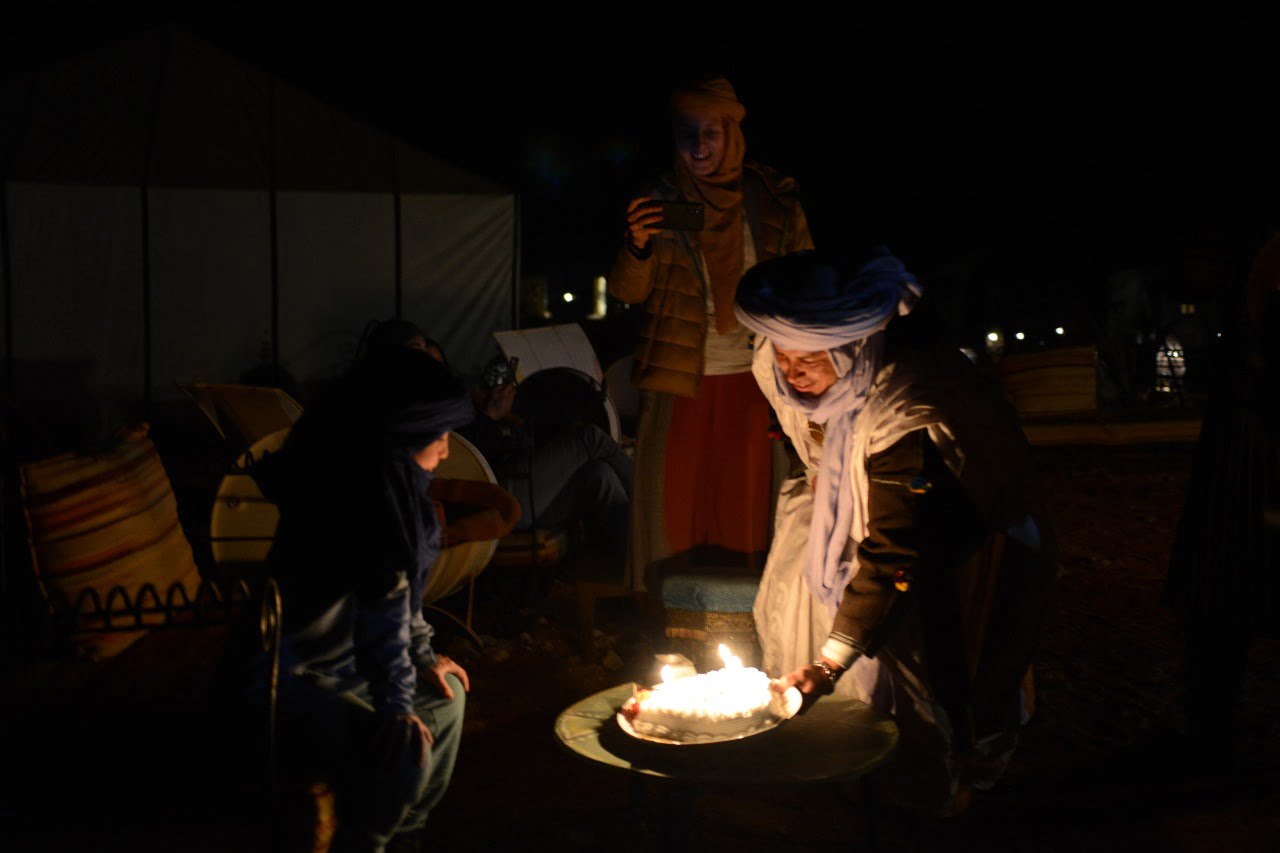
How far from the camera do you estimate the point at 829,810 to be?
3.31 meters

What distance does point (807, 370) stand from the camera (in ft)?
9.87

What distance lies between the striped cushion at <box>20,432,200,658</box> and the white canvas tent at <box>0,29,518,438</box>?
7.45 metres

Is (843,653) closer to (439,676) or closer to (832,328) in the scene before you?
(832,328)

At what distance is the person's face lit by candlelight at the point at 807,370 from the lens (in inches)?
117

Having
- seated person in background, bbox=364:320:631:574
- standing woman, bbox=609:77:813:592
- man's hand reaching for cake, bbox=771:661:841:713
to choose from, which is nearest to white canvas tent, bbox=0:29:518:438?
seated person in background, bbox=364:320:631:574

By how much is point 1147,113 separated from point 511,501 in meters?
24.1

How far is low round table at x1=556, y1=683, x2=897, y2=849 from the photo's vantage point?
244cm

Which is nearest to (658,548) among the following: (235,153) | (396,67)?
(235,153)

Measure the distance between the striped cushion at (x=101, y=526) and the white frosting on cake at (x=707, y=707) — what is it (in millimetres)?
1677

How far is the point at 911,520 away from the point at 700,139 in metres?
1.74

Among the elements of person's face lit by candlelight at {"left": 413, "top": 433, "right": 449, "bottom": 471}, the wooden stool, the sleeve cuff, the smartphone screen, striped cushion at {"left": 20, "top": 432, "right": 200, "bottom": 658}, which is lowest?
→ the wooden stool

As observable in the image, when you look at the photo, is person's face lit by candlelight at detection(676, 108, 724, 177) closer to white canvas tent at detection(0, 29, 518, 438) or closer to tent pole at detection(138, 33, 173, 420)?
white canvas tent at detection(0, 29, 518, 438)

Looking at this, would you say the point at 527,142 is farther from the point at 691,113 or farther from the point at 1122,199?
the point at 691,113

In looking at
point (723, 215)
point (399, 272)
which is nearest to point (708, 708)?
point (723, 215)
